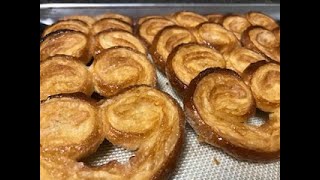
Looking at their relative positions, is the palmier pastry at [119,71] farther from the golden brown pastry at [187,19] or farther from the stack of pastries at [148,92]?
the golden brown pastry at [187,19]

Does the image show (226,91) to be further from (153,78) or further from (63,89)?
(63,89)

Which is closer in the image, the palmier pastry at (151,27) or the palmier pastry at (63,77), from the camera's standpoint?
the palmier pastry at (63,77)

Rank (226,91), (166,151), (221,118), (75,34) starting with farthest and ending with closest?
(75,34)
(226,91)
(221,118)
(166,151)

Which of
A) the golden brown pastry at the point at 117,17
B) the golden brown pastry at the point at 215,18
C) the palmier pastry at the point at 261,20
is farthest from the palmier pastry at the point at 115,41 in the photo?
the palmier pastry at the point at 261,20

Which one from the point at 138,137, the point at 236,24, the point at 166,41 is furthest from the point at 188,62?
the point at 236,24

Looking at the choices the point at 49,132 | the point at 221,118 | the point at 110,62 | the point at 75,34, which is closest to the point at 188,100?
the point at 221,118

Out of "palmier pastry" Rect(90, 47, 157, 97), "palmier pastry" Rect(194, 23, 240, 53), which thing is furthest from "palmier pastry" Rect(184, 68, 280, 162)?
"palmier pastry" Rect(194, 23, 240, 53)

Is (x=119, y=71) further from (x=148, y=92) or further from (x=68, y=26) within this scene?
(x=68, y=26)
